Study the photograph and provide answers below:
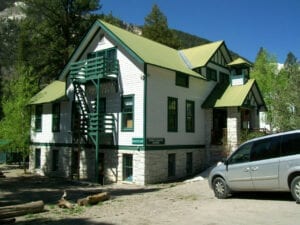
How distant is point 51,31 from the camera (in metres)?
41.2

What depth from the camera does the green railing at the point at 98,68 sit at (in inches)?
890

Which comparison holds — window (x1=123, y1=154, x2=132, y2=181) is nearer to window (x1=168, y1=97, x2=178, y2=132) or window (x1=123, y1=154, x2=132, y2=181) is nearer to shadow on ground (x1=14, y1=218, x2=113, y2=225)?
window (x1=168, y1=97, x2=178, y2=132)

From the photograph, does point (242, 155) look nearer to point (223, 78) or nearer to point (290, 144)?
point (290, 144)

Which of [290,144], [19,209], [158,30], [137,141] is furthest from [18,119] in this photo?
[158,30]

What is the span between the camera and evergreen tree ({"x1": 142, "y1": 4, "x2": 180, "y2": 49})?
1944 inches

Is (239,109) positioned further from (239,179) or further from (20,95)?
(20,95)

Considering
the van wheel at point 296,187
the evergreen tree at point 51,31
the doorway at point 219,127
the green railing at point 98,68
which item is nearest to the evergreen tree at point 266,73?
the doorway at point 219,127

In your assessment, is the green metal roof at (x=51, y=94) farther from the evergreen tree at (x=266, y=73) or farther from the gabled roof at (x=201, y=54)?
the evergreen tree at (x=266, y=73)

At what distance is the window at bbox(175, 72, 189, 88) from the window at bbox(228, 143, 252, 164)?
36.2ft

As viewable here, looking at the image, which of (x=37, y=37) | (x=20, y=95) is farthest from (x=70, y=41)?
(x=20, y=95)

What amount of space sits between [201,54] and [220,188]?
16.2 meters

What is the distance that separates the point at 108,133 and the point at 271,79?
84.7 ft

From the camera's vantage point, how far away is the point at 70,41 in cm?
4197

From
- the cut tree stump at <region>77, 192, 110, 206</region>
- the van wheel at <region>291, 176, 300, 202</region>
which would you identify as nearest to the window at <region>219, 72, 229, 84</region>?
the cut tree stump at <region>77, 192, 110, 206</region>
